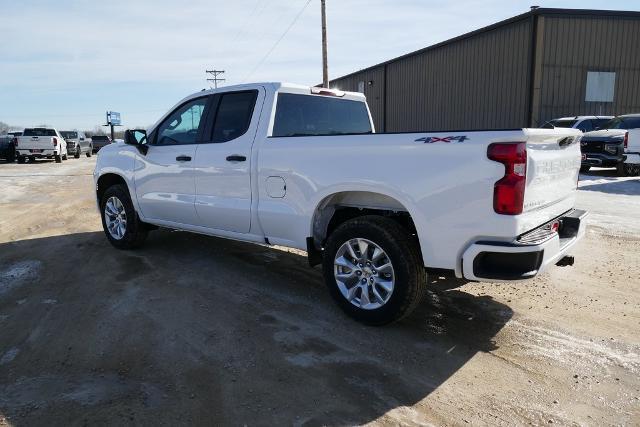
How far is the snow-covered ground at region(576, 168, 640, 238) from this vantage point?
7312 mm

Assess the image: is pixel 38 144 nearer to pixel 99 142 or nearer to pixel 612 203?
pixel 99 142

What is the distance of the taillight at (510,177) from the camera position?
309 cm

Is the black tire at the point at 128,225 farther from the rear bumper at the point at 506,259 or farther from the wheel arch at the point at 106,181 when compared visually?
the rear bumper at the point at 506,259

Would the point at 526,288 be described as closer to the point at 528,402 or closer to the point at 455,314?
the point at 455,314

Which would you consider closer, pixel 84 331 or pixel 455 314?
pixel 84 331

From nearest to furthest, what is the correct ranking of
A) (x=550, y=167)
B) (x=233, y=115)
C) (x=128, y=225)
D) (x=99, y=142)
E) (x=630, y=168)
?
1. (x=550, y=167)
2. (x=233, y=115)
3. (x=128, y=225)
4. (x=630, y=168)
5. (x=99, y=142)

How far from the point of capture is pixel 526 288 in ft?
15.9

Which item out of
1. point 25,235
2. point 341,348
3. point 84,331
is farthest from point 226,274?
point 25,235

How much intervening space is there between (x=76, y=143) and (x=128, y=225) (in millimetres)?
29327

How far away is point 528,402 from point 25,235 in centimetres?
718

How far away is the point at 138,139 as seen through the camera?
19.5 feet

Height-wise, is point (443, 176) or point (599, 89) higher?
point (599, 89)

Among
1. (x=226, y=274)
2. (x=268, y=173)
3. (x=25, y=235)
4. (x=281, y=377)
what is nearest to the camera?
(x=281, y=377)

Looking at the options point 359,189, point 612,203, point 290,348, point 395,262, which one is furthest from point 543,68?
point 290,348
